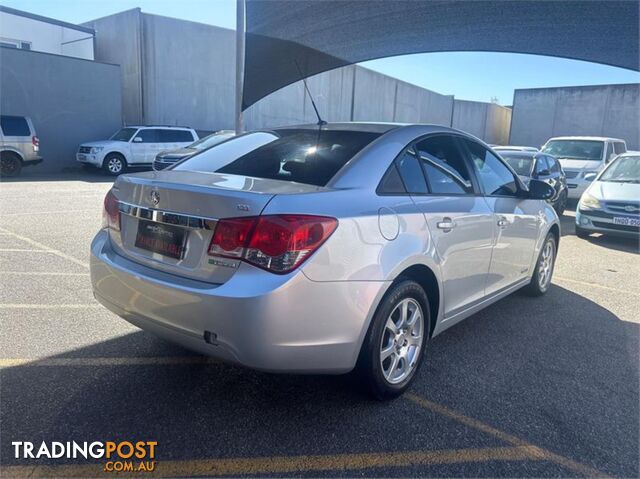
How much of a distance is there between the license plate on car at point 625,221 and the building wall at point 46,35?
20.7 m

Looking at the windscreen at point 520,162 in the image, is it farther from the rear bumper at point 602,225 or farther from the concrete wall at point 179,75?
the concrete wall at point 179,75

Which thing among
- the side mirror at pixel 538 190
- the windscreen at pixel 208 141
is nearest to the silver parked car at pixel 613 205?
the side mirror at pixel 538 190

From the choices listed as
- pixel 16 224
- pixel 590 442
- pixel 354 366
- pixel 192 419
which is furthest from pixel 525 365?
pixel 16 224

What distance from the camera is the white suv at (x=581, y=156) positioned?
13.5 m

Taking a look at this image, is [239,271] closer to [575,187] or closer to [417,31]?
[417,31]

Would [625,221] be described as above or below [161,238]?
below

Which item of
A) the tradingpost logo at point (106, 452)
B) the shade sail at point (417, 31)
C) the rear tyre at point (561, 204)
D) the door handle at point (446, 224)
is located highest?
the shade sail at point (417, 31)

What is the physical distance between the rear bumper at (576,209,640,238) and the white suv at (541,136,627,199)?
5.14 meters

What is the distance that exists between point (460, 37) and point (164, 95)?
16.9 metres

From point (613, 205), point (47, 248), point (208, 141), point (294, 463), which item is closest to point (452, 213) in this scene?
point (294, 463)

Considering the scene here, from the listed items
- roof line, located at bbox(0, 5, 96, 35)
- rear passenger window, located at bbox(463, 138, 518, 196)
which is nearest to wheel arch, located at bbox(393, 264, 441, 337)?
rear passenger window, located at bbox(463, 138, 518, 196)

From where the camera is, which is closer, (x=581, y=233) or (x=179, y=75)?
(x=581, y=233)

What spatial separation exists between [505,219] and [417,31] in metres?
3.68

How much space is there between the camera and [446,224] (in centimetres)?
333
